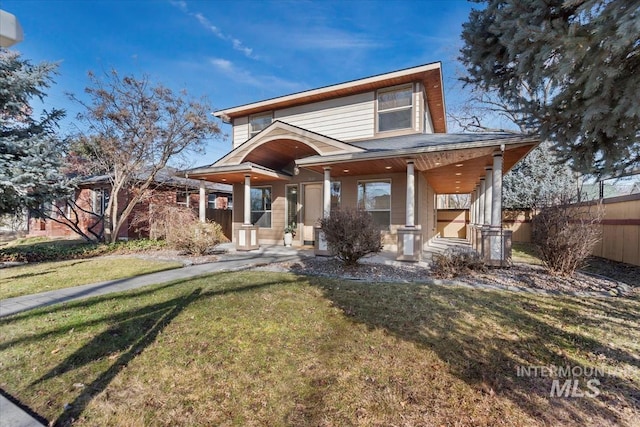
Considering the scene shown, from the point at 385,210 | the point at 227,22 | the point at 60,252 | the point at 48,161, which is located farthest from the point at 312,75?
the point at 60,252

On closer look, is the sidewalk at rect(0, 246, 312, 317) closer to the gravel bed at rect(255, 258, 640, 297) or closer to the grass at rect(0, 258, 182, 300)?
the grass at rect(0, 258, 182, 300)

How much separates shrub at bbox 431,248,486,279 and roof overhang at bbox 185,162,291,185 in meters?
7.02

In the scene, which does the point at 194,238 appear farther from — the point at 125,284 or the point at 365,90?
the point at 365,90

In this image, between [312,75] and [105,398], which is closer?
[105,398]

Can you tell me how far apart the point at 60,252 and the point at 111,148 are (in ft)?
14.9

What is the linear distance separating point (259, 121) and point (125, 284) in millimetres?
10118

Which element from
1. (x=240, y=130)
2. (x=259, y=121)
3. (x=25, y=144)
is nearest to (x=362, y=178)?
(x=259, y=121)

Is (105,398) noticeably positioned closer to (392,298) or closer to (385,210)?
(392,298)

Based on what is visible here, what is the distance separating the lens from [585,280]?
6418mm

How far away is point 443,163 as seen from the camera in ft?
30.7

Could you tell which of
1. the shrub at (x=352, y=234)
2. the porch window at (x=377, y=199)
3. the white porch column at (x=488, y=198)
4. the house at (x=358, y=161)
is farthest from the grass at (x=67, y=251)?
the white porch column at (x=488, y=198)

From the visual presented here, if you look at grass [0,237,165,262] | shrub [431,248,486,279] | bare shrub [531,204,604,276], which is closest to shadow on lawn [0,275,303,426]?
shrub [431,248,486,279]

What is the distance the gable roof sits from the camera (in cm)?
1061

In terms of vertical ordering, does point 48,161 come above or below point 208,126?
below
